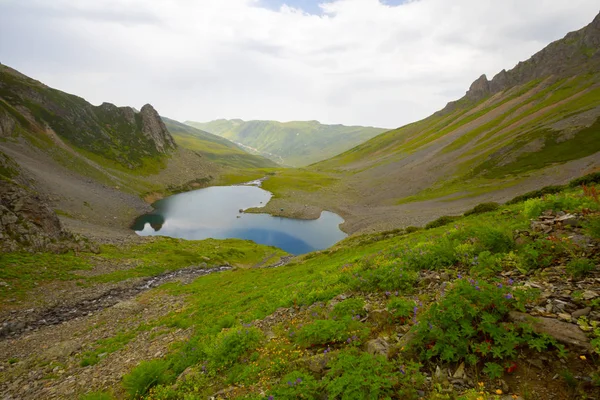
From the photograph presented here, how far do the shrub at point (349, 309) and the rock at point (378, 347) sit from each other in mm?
2070

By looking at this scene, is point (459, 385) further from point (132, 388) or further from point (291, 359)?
point (132, 388)

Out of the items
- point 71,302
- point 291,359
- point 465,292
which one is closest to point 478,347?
point 465,292

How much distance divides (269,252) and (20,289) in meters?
44.5

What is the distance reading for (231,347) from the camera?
429 inches

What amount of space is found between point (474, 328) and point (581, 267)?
3890mm

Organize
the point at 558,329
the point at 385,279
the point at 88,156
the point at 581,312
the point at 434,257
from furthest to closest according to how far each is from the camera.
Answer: the point at 88,156, the point at 434,257, the point at 385,279, the point at 581,312, the point at 558,329

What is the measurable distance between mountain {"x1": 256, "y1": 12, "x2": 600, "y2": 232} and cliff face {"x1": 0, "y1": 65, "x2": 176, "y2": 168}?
250ft

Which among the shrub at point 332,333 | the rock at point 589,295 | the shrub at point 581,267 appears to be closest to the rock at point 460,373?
the shrub at point 332,333

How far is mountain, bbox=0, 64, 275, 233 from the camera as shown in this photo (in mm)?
75750

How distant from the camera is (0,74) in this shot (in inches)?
4500

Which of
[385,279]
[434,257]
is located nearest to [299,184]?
[434,257]

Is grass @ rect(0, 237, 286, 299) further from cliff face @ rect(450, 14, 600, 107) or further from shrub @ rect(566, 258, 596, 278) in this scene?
cliff face @ rect(450, 14, 600, 107)

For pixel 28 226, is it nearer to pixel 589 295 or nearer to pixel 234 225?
pixel 589 295

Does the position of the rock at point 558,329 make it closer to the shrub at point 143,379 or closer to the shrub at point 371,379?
the shrub at point 371,379
